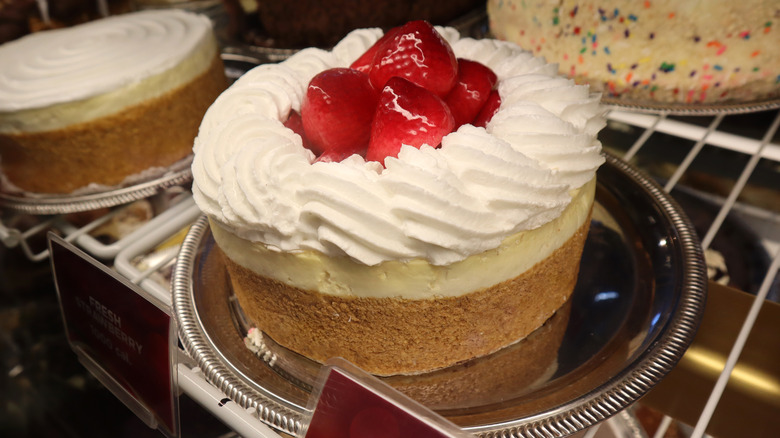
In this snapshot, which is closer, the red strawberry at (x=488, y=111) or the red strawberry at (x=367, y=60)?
the red strawberry at (x=488, y=111)

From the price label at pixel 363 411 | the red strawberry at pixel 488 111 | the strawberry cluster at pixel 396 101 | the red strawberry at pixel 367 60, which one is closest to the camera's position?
the price label at pixel 363 411

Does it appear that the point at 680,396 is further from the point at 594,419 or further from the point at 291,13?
the point at 291,13

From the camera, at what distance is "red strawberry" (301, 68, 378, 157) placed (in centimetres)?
87

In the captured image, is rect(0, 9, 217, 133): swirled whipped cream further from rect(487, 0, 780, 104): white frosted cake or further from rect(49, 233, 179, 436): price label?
rect(487, 0, 780, 104): white frosted cake

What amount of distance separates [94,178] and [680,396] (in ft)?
4.23

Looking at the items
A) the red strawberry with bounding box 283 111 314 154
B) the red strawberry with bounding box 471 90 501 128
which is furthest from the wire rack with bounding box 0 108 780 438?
the red strawberry with bounding box 471 90 501 128

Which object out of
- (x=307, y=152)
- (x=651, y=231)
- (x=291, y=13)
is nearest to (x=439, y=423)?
(x=307, y=152)

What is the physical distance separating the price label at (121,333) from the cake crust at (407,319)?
19 cm

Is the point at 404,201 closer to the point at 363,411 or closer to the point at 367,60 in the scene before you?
the point at 363,411

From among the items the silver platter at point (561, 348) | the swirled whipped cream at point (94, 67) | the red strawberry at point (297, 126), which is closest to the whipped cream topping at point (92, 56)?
the swirled whipped cream at point (94, 67)

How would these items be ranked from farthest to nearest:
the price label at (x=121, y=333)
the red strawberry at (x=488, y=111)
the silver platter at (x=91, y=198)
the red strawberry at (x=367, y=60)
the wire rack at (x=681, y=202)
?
the silver platter at (x=91, y=198)
the wire rack at (x=681, y=202)
the red strawberry at (x=367, y=60)
the red strawberry at (x=488, y=111)
the price label at (x=121, y=333)

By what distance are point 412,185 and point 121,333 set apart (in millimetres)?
409

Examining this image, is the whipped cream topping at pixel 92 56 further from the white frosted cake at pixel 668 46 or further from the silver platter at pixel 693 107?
the silver platter at pixel 693 107

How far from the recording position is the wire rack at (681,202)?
119cm
